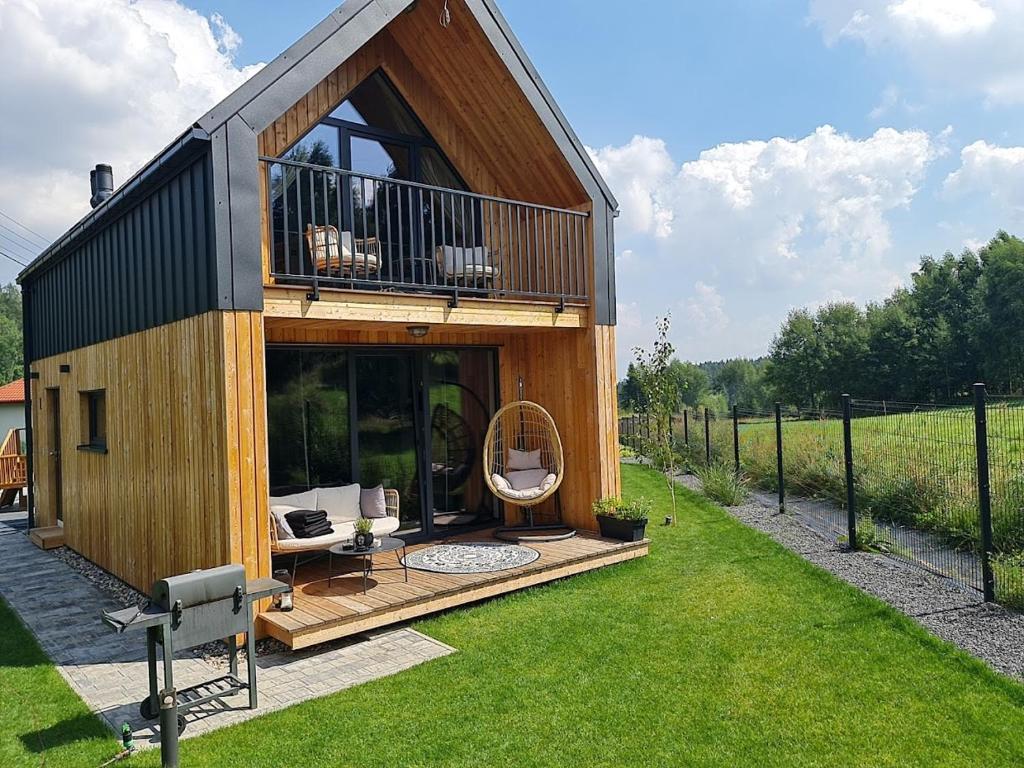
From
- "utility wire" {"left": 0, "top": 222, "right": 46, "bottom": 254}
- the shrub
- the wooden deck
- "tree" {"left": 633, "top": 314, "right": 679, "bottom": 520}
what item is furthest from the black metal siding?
"utility wire" {"left": 0, "top": 222, "right": 46, "bottom": 254}

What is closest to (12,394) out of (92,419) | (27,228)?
(27,228)

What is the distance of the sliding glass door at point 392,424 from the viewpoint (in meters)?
6.93

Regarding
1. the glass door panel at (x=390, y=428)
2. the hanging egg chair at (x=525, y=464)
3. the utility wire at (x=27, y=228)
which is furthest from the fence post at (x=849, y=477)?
the utility wire at (x=27, y=228)

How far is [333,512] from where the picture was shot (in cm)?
688

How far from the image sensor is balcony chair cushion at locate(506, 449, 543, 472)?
831 centimetres

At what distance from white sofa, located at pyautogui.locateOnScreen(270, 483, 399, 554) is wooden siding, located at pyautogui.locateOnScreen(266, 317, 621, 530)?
159cm

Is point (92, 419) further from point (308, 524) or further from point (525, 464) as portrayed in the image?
point (525, 464)

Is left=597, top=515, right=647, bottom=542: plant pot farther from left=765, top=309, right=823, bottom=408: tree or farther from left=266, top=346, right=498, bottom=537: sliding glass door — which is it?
left=765, top=309, right=823, bottom=408: tree

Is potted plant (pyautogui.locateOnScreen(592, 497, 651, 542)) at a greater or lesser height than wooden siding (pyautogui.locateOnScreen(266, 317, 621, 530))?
lesser

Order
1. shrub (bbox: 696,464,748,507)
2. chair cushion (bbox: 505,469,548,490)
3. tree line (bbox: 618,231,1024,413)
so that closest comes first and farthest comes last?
chair cushion (bbox: 505,469,548,490) → shrub (bbox: 696,464,748,507) → tree line (bbox: 618,231,1024,413)

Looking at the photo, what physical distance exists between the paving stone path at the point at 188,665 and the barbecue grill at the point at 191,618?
0.12 metres

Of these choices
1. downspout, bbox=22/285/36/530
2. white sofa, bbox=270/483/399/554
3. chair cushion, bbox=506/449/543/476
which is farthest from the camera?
downspout, bbox=22/285/36/530

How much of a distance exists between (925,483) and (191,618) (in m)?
7.29

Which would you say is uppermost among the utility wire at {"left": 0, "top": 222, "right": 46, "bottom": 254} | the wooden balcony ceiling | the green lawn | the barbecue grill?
the utility wire at {"left": 0, "top": 222, "right": 46, "bottom": 254}
